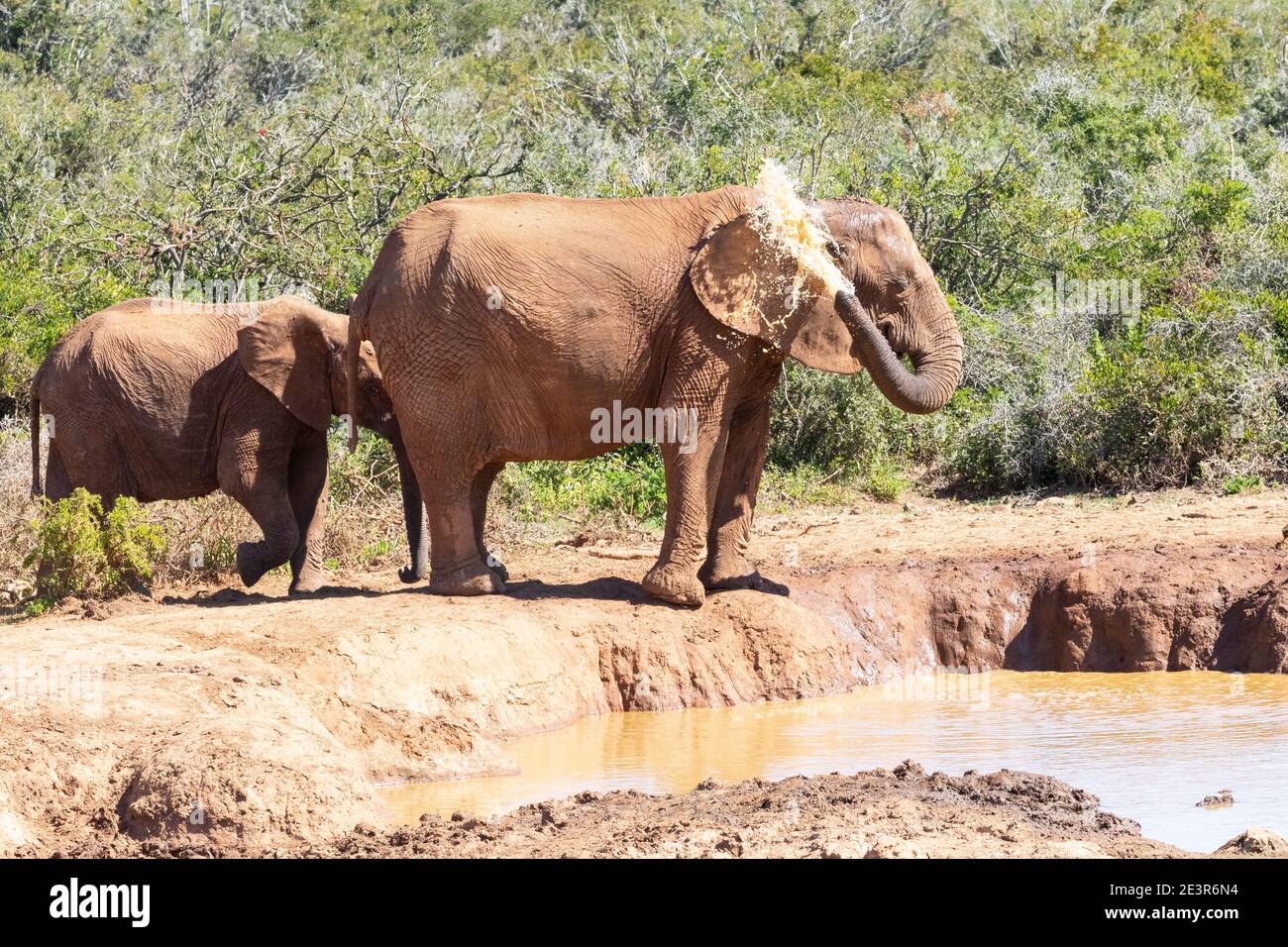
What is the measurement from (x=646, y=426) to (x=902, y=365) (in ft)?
4.66

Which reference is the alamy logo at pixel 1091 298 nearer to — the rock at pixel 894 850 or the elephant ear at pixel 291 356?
the elephant ear at pixel 291 356

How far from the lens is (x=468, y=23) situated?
34.1 m

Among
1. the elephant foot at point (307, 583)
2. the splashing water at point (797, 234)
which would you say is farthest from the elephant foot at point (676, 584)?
the elephant foot at point (307, 583)

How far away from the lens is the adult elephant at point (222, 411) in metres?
10.5

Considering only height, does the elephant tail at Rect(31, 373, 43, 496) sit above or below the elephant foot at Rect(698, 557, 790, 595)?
above

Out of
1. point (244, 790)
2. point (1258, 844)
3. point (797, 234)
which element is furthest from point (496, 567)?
point (1258, 844)

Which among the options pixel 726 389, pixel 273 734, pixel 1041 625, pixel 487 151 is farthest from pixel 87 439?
pixel 487 151

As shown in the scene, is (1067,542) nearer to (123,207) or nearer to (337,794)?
(337,794)

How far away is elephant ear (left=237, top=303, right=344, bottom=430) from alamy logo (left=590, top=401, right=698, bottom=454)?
1874 millimetres

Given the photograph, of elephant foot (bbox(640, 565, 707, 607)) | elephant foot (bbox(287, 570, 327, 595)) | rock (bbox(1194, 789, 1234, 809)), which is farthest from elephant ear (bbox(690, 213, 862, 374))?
rock (bbox(1194, 789, 1234, 809))

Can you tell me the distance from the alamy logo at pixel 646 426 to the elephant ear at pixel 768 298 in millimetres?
564

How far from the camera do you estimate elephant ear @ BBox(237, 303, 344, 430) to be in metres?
10.5

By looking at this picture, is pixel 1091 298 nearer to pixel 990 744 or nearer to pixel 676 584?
pixel 676 584

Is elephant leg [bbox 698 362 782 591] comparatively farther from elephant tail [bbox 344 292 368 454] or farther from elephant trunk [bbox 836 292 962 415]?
elephant tail [bbox 344 292 368 454]
